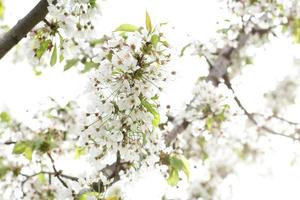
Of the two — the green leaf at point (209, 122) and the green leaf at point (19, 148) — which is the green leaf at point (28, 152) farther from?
the green leaf at point (209, 122)

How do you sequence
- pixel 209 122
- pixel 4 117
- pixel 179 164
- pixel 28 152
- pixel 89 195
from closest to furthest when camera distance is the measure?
pixel 89 195, pixel 179 164, pixel 28 152, pixel 209 122, pixel 4 117

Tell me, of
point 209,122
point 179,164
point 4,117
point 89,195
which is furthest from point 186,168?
point 4,117

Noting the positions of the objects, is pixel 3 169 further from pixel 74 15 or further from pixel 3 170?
pixel 74 15

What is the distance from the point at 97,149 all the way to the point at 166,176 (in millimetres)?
759

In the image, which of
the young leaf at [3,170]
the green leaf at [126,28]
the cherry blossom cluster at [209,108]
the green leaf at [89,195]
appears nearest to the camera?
the green leaf at [89,195]

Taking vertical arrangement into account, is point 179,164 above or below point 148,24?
below

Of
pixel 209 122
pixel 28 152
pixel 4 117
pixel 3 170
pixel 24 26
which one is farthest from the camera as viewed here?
pixel 4 117

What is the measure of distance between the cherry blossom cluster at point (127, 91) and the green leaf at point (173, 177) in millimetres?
752

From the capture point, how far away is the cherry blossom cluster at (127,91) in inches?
86.8

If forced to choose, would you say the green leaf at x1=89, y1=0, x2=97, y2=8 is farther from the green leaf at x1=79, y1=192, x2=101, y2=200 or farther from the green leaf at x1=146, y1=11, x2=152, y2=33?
the green leaf at x1=79, y1=192, x2=101, y2=200

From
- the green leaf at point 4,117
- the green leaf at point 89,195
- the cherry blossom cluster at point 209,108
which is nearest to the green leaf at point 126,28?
the green leaf at point 89,195

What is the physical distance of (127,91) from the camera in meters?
2.21

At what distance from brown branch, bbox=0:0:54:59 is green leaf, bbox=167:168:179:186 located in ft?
4.98

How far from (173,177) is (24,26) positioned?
1.57 meters
